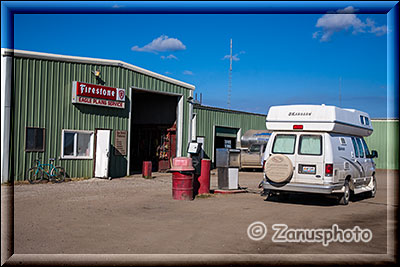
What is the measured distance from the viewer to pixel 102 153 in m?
20.2

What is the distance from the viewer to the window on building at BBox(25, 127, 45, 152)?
701 inches

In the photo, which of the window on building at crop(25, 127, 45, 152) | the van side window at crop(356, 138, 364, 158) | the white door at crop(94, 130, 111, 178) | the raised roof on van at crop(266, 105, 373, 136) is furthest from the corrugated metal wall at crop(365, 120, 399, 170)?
the window on building at crop(25, 127, 45, 152)

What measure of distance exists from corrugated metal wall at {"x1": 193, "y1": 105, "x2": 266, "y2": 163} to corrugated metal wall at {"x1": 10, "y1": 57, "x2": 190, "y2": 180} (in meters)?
7.95

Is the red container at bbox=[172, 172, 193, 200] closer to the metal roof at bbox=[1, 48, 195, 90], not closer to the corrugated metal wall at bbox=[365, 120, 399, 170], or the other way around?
the metal roof at bbox=[1, 48, 195, 90]

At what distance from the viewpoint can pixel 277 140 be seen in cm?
1309

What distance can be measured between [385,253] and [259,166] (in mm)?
21193

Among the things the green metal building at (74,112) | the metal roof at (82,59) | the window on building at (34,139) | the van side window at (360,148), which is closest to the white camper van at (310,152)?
the van side window at (360,148)

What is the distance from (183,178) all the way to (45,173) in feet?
24.6

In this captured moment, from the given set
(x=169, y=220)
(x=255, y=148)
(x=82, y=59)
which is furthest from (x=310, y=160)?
(x=255, y=148)

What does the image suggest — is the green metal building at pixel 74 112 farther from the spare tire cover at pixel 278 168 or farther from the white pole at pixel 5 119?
the spare tire cover at pixel 278 168

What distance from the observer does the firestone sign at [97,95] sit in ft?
63.1

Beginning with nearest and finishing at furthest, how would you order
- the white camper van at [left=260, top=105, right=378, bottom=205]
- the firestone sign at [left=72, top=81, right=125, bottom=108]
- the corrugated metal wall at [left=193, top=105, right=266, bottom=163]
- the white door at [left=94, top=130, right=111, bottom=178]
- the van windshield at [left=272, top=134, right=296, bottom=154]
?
the white camper van at [left=260, top=105, right=378, bottom=205] < the van windshield at [left=272, top=134, right=296, bottom=154] < the firestone sign at [left=72, top=81, right=125, bottom=108] < the white door at [left=94, top=130, right=111, bottom=178] < the corrugated metal wall at [left=193, top=105, right=266, bottom=163]

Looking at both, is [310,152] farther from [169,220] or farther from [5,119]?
[5,119]

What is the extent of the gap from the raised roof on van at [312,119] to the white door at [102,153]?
946 centimetres
